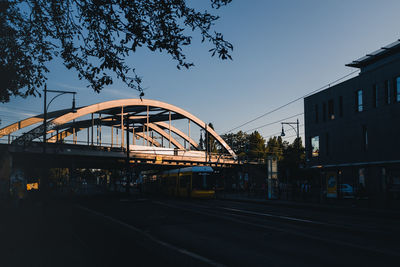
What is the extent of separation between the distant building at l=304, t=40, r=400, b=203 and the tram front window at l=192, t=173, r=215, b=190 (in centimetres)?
966

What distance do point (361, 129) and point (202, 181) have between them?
1519 centimetres

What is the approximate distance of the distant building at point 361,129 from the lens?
2802 cm

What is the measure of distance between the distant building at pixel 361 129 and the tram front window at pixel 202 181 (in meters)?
9.66

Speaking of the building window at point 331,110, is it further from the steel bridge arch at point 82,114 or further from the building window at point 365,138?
the steel bridge arch at point 82,114

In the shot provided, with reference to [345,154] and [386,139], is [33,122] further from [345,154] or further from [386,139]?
[386,139]

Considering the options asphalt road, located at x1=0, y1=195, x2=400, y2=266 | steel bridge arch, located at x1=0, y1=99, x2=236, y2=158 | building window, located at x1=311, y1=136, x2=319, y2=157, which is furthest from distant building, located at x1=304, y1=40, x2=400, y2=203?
steel bridge arch, located at x1=0, y1=99, x2=236, y2=158

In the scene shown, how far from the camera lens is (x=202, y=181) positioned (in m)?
35.6

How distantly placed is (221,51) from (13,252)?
21.9 feet

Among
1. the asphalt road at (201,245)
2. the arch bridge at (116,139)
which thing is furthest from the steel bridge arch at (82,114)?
the asphalt road at (201,245)

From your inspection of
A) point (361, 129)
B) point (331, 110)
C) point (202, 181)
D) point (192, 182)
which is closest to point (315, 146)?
point (331, 110)

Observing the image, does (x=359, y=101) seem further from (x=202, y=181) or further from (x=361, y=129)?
(x=202, y=181)

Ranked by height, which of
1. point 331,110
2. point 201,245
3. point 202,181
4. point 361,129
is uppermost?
point 331,110

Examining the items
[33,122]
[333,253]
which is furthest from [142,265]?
[33,122]

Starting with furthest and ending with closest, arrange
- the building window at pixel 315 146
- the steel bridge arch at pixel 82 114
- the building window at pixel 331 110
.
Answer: the steel bridge arch at pixel 82 114, the building window at pixel 315 146, the building window at pixel 331 110
